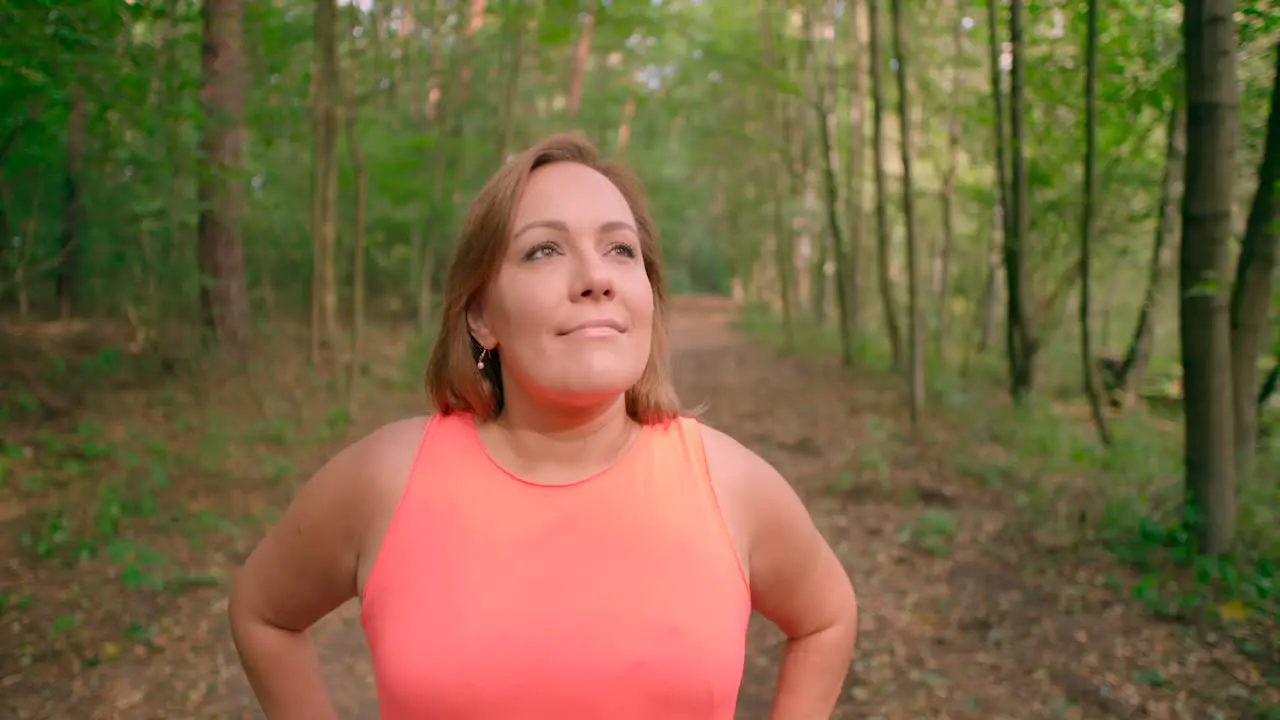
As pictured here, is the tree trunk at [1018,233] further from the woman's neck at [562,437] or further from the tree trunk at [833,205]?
the woman's neck at [562,437]

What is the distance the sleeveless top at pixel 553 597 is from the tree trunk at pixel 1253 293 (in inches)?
204

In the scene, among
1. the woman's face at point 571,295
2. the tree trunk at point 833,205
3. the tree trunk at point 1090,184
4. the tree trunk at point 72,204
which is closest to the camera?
the woman's face at point 571,295

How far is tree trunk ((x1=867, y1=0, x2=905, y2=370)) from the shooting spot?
30.4ft

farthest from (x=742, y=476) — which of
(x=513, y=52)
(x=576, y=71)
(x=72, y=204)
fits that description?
(x=576, y=71)

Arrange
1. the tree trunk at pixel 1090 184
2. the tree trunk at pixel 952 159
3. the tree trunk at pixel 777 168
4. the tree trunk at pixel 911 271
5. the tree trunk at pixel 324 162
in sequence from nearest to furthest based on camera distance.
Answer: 1. the tree trunk at pixel 1090 184
2. the tree trunk at pixel 324 162
3. the tree trunk at pixel 911 271
4. the tree trunk at pixel 952 159
5. the tree trunk at pixel 777 168

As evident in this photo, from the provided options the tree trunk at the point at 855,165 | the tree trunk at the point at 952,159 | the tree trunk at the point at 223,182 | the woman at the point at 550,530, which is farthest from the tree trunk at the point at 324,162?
the tree trunk at the point at 855,165

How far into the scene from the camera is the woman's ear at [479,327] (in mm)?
1547

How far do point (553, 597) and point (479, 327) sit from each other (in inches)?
21.3

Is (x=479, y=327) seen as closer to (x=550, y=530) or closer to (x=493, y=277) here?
(x=493, y=277)

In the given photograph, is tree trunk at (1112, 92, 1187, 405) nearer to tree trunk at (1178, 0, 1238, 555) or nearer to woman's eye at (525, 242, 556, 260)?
tree trunk at (1178, 0, 1238, 555)

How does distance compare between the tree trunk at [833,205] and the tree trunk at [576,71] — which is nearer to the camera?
the tree trunk at [833,205]

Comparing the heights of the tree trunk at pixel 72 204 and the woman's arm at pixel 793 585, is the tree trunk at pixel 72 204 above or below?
above

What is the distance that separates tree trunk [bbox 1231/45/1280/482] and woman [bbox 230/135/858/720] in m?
4.89

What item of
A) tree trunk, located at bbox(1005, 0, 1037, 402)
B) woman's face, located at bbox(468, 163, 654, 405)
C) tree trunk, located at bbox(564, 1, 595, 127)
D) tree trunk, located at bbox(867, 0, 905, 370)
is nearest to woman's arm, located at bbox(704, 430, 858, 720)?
woman's face, located at bbox(468, 163, 654, 405)
